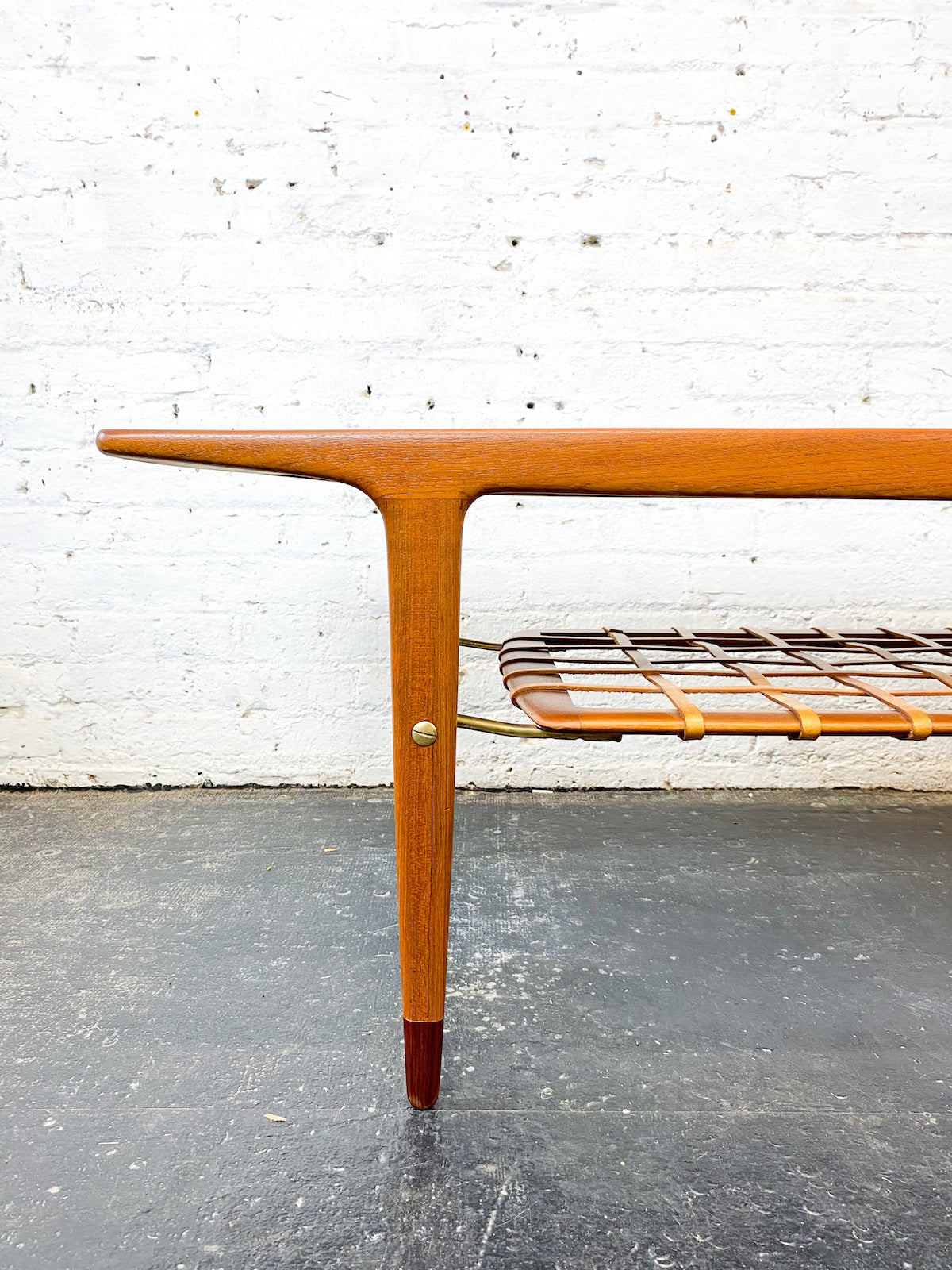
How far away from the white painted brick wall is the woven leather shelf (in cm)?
57

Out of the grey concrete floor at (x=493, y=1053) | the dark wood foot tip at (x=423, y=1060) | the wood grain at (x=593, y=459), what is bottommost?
the grey concrete floor at (x=493, y=1053)

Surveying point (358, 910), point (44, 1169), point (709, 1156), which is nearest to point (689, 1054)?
point (709, 1156)

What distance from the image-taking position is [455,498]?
823 mm

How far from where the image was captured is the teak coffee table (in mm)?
783

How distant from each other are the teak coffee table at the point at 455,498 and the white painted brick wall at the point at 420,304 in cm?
99

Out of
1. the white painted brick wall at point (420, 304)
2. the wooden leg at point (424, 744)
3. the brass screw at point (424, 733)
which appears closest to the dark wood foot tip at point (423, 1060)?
the wooden leg at point (424, 744)

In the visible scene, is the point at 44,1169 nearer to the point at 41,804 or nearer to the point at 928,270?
the point at 41,804

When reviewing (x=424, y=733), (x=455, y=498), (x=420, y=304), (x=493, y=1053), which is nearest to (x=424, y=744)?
(x=424, y=733)

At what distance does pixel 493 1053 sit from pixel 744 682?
1.75ft

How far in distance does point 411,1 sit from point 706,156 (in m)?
0.64

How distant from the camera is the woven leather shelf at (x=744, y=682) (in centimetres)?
79

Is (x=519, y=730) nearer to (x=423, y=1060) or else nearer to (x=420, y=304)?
(x=423, y=1060)

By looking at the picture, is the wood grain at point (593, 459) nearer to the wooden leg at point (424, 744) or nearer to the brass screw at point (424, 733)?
the wooden leg at point (424, 744)

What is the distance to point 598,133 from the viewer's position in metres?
1.74
